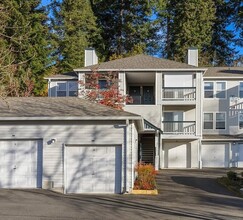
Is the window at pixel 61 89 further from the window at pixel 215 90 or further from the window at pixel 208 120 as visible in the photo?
the window at pixel 208 120

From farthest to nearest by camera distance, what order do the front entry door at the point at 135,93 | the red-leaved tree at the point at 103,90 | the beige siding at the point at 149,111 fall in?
the front entry door at the point at 135,93 < the beige siding at the point at 149,111 < the red-leaved tree at the point at 103,90

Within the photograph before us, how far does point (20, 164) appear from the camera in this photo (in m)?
16.3

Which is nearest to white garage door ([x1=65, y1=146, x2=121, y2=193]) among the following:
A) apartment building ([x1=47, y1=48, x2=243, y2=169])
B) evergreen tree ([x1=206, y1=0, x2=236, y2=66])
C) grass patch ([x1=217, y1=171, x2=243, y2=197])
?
grass patch ([x1=217, y1=171, x2=243, y2=197])

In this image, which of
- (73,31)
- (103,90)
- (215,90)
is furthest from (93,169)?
(73,31)

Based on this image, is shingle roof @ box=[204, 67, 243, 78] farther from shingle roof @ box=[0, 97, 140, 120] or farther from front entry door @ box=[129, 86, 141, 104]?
shingle roof @ box=[0, 97, 140, 120]

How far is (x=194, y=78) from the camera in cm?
2922

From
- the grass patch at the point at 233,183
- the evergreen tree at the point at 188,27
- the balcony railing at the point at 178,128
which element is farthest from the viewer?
the evergreen tree at the point at 188,27

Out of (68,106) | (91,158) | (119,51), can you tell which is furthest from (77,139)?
(119,51)

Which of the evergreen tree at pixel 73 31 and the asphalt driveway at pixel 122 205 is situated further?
the evergreen tree at pixel 73 31

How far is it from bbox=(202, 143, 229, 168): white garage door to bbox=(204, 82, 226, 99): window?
13.7 feet

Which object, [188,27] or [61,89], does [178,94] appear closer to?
[61,89]

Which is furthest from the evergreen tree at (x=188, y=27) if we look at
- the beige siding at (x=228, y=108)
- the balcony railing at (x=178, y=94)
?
the balcony railing at (x=178, y=94)

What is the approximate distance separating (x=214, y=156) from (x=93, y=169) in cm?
1791

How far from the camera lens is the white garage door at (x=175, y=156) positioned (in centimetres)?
3014
